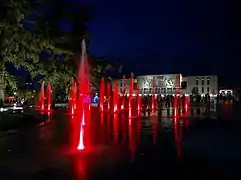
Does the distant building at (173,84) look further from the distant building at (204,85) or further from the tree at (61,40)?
the tree at (61,40)

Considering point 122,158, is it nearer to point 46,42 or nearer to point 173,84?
point 46,42

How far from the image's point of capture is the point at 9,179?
7.38 metres

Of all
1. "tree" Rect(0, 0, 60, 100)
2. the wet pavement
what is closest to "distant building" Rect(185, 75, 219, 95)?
the wet pavement

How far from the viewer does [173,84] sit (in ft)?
422

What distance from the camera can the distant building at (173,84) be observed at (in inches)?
5103

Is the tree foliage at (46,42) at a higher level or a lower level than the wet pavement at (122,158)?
higher

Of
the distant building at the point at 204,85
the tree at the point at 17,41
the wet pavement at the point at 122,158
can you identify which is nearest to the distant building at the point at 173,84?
the distant building at the point at 204,85

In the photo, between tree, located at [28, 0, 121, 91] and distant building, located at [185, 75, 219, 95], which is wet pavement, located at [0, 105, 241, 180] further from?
distant building, located at [185, 75, 219, 95]

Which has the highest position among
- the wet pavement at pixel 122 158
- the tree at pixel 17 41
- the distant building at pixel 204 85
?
the distant building at pixel 204 85

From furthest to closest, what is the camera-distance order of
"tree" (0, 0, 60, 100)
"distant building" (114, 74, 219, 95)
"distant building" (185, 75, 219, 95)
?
"distant building" (185, 75, 219, 95) < "distant building" (114, 74, 219, 95) < "tree" (0, 0, 60, 100)

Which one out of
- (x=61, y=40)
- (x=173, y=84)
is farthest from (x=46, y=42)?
(x=173, y=84)

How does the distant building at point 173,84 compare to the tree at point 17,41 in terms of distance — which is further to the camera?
the distant building at point 173,84

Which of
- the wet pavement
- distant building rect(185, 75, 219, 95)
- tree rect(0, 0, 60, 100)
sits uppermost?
distant building rect(185, 75, 219, 95)

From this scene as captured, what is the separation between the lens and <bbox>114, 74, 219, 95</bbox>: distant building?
130 m
